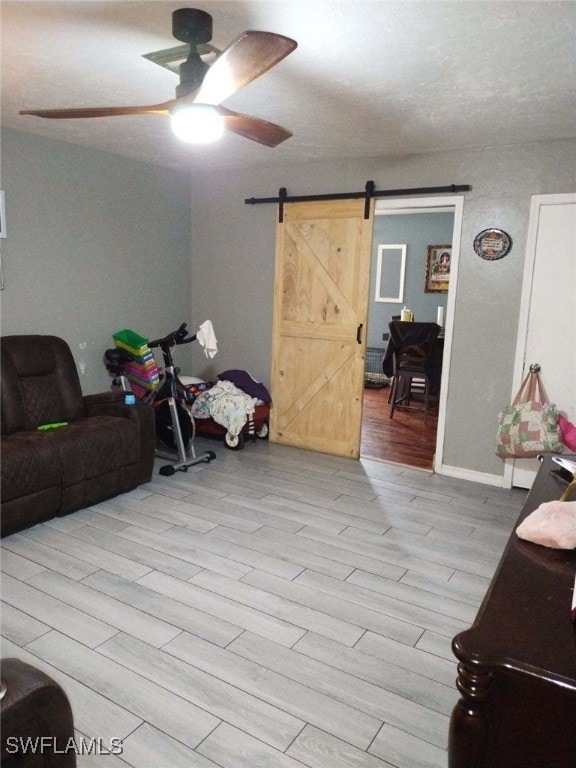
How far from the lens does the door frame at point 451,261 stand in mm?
3953

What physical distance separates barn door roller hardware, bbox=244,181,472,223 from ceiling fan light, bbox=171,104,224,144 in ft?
7.46

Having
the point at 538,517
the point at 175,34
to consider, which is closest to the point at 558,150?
the point at 175,34

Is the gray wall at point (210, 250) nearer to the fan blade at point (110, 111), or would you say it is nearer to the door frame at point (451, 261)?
the door frame at point (451, 261)

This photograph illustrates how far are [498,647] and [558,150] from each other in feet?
11.6

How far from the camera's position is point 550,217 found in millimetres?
3605

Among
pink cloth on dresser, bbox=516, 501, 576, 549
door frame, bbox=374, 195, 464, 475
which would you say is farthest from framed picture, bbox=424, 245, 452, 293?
pink cloth on dresser, bbox=516, 501, 576, 549

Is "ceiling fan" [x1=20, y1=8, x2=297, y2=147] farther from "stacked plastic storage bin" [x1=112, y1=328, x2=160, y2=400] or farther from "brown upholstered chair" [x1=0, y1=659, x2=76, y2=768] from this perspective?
"stacked plastic storage bin" [x1=112, y1=328, x2=160, y2=400]

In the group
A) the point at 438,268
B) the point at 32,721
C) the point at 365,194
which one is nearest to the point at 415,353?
the point at 438,268

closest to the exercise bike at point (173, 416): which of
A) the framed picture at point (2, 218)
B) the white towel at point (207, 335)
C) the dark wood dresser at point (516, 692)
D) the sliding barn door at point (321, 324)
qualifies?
the white towel at point (207, 335)

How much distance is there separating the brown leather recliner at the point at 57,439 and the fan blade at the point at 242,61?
2.11m

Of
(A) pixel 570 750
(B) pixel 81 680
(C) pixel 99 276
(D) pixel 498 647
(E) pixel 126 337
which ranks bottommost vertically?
(B) pixel 81 680

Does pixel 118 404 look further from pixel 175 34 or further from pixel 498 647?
pixel 498 647

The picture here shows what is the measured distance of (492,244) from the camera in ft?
12.5

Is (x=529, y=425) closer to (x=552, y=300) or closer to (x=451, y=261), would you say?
(x=552, y=300)
